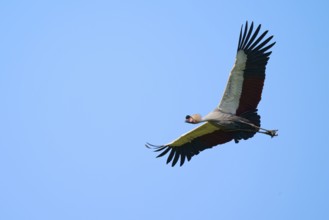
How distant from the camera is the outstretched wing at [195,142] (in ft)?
92.1

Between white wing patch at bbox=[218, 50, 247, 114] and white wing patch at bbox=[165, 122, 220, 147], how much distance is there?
1287mm

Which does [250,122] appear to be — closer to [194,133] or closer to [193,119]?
[193,119]

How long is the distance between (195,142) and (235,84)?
136 inches

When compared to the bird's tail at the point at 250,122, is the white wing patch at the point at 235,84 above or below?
above

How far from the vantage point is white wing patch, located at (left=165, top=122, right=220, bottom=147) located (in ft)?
91.2

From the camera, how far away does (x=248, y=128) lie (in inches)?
1057

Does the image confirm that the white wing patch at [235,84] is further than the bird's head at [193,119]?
No

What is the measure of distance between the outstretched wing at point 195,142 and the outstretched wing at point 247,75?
5.13ft

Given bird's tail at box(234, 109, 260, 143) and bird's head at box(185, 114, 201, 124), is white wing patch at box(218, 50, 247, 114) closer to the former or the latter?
bird's tail at box(234, 109, 260, 143)

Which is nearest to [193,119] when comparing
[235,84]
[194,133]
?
[194,133]

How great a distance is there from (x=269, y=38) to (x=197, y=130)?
14.1 feet

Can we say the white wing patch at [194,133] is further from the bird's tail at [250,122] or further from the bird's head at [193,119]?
the bird's tail at [250,122]

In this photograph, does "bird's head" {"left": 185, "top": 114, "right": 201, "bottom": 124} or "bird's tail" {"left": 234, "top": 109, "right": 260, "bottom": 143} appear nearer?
"bird's tail" {"left": 234, "top": 109, "right": 260, "bottom": 143}

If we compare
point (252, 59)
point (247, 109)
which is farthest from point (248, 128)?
point (252, 59)
